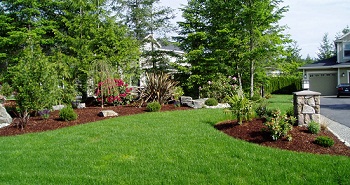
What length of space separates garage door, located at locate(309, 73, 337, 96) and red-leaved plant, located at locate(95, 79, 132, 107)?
18081mm

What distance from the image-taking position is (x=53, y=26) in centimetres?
1750

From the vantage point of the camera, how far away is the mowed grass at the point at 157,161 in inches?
177

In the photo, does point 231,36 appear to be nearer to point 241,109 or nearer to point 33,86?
point 241,109

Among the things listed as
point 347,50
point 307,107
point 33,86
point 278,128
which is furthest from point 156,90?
point 347,50

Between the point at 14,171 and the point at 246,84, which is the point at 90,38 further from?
the point at 14,171

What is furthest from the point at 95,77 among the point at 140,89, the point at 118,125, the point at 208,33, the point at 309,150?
the point at 309,150

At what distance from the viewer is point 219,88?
15195mm

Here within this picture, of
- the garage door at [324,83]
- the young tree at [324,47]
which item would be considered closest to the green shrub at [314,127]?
the garage door at [324,83]

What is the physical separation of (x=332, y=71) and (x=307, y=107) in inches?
816

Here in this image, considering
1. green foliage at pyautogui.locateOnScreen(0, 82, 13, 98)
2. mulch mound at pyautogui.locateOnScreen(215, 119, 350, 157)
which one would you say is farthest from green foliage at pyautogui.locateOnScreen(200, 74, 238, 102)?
green foliage at pyautogui.locateOnScreen(0, 82, 13, 98)

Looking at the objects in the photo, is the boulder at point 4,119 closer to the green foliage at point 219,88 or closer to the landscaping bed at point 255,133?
the landscaping bed at point 255,133

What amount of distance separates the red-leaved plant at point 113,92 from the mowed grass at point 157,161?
547 cm

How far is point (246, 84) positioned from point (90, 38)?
30.1 ft

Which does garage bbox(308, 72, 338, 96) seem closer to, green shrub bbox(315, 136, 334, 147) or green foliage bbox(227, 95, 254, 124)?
green foliage bbox(227, 95, 254, 124)
